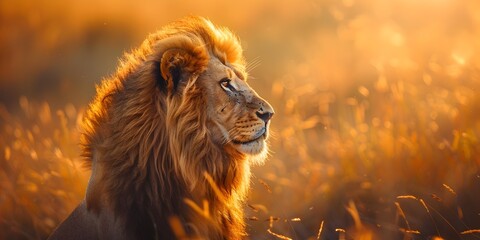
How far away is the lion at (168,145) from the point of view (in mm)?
3455

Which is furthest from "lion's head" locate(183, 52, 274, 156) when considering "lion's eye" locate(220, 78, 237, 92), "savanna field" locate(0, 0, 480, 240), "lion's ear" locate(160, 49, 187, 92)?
"savanna field" locate(0, 0, 480, 240)

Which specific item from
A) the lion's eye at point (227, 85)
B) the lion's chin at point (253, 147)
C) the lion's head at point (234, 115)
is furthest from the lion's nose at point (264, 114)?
the lion's eye at point (227, 85)

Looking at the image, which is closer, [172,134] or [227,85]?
[172,134]

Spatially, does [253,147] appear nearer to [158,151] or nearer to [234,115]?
[234,115]

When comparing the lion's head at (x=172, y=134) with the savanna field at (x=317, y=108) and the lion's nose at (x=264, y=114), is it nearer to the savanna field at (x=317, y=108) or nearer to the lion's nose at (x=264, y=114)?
the lion's nose at (x=264, y=114)

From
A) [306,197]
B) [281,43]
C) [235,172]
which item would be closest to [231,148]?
[235,172]

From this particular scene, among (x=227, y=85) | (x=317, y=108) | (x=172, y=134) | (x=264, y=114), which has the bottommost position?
(x=264, y=114)

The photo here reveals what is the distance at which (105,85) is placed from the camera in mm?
3854

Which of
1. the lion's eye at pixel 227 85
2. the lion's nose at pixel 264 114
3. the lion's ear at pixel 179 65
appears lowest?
the lion's nose at pixel 264 114

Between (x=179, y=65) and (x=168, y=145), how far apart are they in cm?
46

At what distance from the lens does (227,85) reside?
3883 millimetres

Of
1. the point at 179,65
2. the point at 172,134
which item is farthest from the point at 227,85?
the point at 172,134

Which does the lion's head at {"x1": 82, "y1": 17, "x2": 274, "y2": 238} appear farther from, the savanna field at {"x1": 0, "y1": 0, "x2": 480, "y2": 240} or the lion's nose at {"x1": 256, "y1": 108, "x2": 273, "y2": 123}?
the savanna field at {"x1": 0, "y1": 0, "x2": 480, "y2": 240}

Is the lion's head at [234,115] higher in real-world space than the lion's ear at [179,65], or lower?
lower
